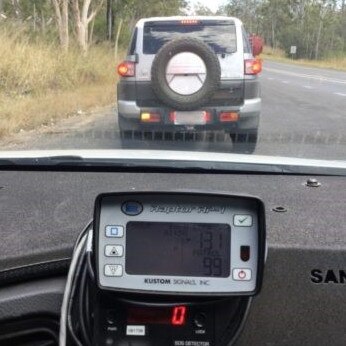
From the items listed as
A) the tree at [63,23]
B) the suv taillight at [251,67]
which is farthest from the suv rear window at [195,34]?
the tree at [63,23]

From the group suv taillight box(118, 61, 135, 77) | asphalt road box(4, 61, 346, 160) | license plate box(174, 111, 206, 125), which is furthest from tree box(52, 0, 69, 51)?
license plate box(174, 111, 206, 125)

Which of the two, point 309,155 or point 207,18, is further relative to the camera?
point 207,18

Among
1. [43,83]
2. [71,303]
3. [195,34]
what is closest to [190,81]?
[195,34]

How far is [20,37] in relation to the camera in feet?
67.1

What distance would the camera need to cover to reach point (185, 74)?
867 centimetres

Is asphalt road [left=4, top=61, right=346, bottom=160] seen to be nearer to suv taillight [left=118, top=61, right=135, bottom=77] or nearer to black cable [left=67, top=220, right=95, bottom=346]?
suv taillight [left=118, top=61, right=135, bottom=77]

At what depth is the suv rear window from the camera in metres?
9.63

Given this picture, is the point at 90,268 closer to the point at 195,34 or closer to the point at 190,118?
the point at 190,118

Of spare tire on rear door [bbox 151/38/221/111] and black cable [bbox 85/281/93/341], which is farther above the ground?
black cable [bbox 85/281/93/341]

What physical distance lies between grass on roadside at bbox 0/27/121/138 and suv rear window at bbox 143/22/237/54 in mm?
3303

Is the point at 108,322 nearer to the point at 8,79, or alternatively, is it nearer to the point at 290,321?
the point at 290,321

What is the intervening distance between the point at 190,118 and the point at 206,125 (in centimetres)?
25

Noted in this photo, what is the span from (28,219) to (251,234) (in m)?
1.00

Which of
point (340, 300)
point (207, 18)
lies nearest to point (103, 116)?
point (207, 18)
